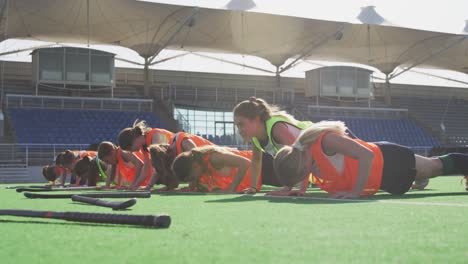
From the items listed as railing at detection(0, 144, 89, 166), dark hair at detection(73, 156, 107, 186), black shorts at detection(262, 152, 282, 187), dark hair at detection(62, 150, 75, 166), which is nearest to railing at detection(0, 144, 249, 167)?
railing at detection(0, 144, 89, 166)

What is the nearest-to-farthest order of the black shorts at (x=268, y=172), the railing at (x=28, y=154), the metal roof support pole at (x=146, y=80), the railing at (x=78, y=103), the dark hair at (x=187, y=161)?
the dark hair at (x=187, y=161) < the black shorts at (x=268, y=172) < the railing at (x=28, y=154) < the railing at (x=78, y=103) < the metal roof support pole at (x=146, y=80)

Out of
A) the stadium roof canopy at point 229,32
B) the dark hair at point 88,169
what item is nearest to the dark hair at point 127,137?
the dark hair at point 88,169

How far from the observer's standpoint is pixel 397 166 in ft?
17.9

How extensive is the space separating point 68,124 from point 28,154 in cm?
414

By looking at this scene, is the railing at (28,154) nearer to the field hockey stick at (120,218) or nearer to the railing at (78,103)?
the railing at (78,103)

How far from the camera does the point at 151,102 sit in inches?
1120

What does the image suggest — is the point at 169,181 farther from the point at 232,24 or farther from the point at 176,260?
the point at 232,24

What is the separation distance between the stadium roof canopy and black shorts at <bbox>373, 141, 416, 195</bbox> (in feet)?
70.8

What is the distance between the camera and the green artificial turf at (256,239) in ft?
6.49

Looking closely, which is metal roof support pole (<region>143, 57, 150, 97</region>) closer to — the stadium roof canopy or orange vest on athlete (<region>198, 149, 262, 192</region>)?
the stadium roof canopy

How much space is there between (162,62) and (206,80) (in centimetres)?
333

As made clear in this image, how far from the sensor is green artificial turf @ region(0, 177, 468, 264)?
1.98 meters

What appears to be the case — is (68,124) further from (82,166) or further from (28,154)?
(82,166)

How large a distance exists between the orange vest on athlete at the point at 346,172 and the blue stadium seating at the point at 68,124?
19.3 metres
